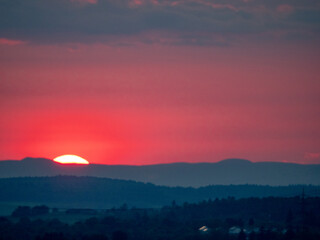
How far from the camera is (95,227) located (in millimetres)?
127812

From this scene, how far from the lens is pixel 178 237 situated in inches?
4496

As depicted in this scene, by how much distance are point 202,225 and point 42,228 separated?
84.8ft

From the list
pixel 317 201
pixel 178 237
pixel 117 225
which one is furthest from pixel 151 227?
pixel 317 201

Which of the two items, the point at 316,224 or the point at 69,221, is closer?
the point at 316,224

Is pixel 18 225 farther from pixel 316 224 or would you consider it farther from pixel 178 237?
pixel 316 224

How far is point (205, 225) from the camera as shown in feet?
416

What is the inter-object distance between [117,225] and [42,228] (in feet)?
41.9

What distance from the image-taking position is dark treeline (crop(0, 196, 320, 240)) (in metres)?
110

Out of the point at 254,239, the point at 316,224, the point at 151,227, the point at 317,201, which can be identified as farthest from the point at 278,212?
the point at 254,239

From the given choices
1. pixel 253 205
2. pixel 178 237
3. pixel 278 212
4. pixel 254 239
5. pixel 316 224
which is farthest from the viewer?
pixel 253 205

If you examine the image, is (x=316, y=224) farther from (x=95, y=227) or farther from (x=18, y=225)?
(x=18, y=225)

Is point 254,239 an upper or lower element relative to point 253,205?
lower

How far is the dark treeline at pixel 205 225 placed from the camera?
110062mm

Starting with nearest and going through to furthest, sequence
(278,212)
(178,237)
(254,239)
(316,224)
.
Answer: (254,239) < (178,237) < (316,224) < (278,212)
